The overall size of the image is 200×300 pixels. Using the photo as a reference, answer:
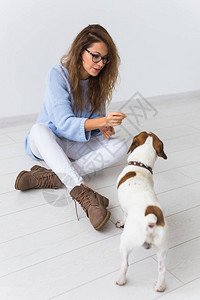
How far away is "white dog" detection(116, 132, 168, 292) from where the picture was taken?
95 centimetres

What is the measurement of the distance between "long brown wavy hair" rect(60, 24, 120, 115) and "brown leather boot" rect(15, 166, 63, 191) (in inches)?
14.0

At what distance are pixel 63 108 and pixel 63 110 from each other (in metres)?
0.01

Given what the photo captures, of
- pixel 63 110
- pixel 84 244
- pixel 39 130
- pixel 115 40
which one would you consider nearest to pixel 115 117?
pixel 63 110

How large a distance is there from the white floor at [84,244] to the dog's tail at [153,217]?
227 mm

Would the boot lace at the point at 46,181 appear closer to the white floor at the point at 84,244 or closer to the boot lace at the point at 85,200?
the white floor at the point at 84,244

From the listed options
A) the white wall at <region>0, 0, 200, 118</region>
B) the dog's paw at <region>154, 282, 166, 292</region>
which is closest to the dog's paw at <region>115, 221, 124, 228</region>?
the dog's paw at <region>154, 282, 166, 292</region>

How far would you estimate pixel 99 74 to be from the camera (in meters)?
1.67

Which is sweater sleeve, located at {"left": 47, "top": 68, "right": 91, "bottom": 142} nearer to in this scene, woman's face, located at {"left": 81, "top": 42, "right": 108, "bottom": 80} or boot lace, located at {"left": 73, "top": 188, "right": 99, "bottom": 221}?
woman's face, located at {"left": 81, "top": 42, "right": 108, "bottom": 80}

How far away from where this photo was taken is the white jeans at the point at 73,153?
1.52 metres

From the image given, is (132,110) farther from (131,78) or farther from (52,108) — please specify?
(52,108)

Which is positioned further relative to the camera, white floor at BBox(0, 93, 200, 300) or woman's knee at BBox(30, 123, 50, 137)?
woman's knee at BBox(30, 123, 50, 137)

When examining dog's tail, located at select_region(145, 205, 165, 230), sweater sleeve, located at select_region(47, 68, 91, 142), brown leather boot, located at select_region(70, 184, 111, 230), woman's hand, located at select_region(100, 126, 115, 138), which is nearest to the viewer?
dog's tail, located at select_region(145, 205, 165, 230)

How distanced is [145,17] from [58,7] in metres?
0.79

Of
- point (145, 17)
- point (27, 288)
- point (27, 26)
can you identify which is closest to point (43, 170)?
point (27, 288)
